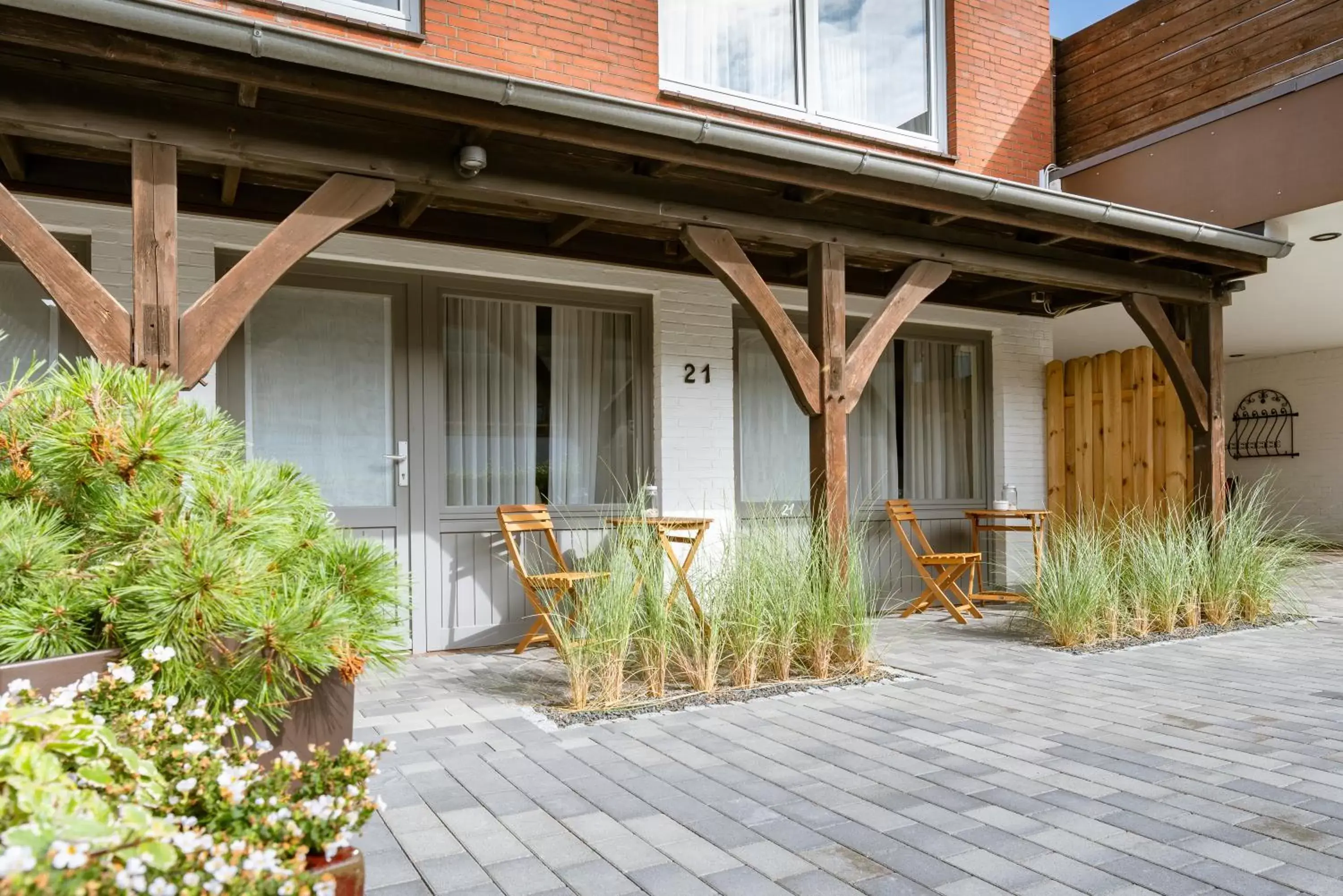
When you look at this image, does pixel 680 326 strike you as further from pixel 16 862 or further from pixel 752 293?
pixel 16 862

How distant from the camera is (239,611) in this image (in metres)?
1.78

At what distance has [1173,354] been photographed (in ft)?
19.6

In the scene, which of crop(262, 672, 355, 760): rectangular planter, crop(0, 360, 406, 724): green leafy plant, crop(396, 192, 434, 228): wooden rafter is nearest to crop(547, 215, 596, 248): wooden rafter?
crop(396, 192, 434, 228): wooden rafter

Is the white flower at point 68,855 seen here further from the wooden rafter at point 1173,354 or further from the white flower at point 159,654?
the wooden rafter at point 1173,354

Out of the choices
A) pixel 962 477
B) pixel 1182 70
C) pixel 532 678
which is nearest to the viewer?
pixel 532 678

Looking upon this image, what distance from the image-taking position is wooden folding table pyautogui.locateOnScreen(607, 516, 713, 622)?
3.98m

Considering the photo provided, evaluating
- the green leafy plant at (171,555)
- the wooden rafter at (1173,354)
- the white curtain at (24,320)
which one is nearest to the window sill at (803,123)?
the wooden rafter at (1173,354)

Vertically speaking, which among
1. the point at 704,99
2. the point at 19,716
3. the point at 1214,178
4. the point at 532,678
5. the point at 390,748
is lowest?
the point at 532,678

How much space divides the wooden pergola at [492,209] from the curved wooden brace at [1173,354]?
15 millimetres

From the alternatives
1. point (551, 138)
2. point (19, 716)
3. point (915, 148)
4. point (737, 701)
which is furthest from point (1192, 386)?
point (19, 716)

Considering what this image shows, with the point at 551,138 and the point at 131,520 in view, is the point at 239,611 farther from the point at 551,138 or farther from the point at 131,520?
the point at 551,138

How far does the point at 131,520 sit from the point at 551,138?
7.55 feet

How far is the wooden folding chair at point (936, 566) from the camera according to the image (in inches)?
227

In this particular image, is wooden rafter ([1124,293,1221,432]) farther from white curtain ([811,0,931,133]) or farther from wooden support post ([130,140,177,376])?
wooden support post ([130,140,177,376])
